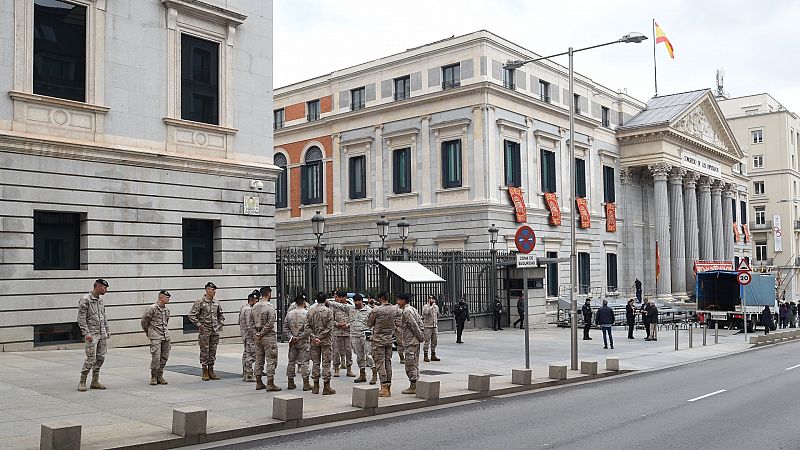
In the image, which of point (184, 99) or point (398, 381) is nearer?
point (398, 381)

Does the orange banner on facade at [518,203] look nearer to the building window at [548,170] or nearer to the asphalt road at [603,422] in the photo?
the building window at [548,170]

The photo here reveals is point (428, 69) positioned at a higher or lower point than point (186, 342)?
higher

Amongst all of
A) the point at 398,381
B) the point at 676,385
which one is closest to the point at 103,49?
the point at 398,381

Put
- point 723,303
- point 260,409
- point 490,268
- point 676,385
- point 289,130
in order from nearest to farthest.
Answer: point 260,409, point 676,385, point 490,268, point 723,303, point 289,130

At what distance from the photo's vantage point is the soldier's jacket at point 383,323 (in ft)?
43.9

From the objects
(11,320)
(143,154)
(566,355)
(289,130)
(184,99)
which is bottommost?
(566,355)

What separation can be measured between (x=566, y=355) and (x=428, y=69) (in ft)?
79.4

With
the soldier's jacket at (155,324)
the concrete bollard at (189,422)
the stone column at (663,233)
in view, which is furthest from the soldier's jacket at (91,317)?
the stone column at (663,233)

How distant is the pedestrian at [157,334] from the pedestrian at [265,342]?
5.41 feet

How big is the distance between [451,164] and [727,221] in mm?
35063

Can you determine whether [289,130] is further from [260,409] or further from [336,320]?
[260,409]

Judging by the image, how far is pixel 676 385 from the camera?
16234mm

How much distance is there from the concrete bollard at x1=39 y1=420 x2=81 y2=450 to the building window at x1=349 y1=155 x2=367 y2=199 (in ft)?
124

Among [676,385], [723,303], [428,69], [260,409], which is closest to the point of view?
[260,409]
